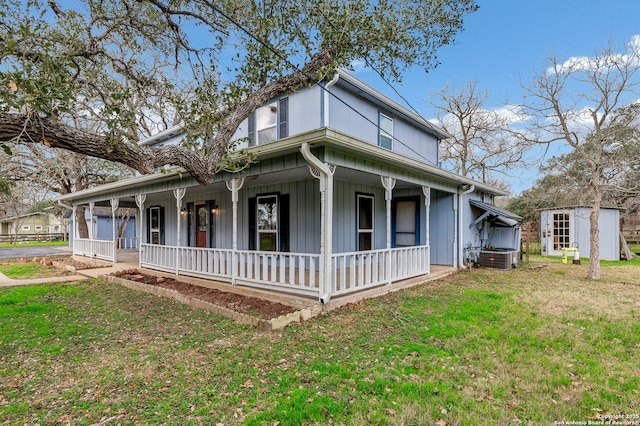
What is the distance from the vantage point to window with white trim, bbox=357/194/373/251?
8.95 m

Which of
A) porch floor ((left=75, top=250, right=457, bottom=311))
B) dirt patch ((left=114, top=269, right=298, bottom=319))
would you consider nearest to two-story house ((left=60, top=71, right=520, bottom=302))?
porch floor ((left=75, top=250, right=457, bottom=311))

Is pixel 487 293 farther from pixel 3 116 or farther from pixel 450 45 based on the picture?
pixel 3 116

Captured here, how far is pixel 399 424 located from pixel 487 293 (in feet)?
16.9

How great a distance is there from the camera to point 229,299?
6098 mm

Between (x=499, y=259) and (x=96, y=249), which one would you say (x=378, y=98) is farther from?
(x=96, y=249)

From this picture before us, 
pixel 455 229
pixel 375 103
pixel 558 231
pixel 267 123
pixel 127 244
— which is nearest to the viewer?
pixel 267 123

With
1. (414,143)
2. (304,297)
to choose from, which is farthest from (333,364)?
(414,143)

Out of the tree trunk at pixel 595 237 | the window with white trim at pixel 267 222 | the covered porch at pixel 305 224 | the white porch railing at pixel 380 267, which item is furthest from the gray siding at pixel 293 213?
the tree trunk at pixel 595 237

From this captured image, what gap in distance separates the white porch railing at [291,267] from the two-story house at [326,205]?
3cm

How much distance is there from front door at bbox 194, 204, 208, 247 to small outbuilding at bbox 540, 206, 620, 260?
14.1 meters

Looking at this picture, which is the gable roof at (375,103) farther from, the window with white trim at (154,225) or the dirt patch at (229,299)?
the dirt patch at (229,299)

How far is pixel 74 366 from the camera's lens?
11.7ft

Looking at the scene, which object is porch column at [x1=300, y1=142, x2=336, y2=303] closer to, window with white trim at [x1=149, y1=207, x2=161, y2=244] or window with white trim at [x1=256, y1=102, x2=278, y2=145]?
window with white trim at [x1=256, y1=102, x2=278, y2=145]

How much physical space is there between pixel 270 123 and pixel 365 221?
13.0ft
